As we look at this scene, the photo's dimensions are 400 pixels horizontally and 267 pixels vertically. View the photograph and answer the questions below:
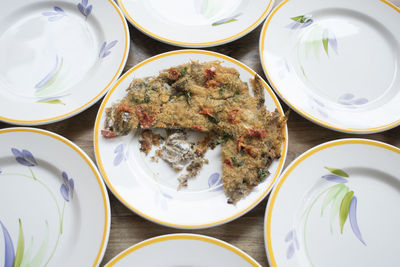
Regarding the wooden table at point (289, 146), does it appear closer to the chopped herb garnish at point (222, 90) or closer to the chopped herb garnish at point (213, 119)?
the chopped herb garnish at point (222, 90)

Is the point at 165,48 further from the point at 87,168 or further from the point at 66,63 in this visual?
the point at 87,168

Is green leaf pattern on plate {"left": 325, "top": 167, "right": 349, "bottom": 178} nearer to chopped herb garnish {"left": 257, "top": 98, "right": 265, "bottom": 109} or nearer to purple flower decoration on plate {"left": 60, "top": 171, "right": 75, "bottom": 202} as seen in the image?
chopped herb garnish {"left": 257, "top": 98, "right": 265, "bottom": 109}

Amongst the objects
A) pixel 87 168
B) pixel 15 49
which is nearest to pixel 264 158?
pixel 87 168

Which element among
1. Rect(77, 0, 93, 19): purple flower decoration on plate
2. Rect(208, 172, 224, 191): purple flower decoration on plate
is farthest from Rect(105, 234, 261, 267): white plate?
Rect(77, 0, 93, 19): purple flower decoration on plate

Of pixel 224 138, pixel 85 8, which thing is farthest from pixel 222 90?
pixel 85 8

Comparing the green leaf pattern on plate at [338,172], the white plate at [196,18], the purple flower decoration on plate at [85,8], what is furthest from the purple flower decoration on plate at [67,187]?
the green leaf pattern on plate at [338,172]

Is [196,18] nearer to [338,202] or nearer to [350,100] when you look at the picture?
[350,100]

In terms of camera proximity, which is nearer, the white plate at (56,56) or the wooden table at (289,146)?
the wooden table at (289,146)
